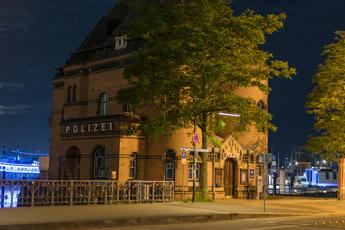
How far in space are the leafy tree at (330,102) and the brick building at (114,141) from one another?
5.71 metres

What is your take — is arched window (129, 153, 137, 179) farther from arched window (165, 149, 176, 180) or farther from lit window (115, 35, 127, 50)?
lit window (115, 35, 127, 50)

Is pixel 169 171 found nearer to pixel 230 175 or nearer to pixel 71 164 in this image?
pixel 230 175

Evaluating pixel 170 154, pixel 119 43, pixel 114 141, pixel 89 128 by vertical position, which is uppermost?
pixel 119 43

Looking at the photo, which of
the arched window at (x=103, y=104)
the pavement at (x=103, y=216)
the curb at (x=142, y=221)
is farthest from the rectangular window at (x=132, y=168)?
the curb at (x=142, y=221)

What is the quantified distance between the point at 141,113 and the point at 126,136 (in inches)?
126

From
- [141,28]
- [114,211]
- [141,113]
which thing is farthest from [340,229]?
[141,113]

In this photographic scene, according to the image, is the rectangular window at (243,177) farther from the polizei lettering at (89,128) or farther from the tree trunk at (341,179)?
the polizei lettering at (89,128)

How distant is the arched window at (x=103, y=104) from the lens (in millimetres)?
39537

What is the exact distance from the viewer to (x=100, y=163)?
34.3 metres

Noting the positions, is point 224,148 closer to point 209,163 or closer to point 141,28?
point 209,163

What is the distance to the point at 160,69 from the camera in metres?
27.3

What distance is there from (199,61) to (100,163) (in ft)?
42.1

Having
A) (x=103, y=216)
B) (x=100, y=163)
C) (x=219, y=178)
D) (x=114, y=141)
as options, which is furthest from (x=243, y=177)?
(x=103, y=216)

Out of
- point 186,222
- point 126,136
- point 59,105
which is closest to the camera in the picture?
point 186,222
